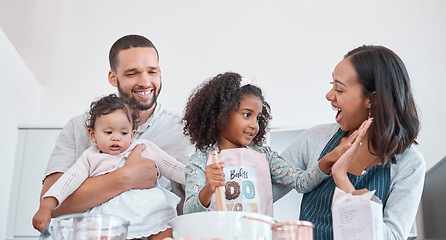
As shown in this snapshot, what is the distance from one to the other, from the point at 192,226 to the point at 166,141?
36.0 inches

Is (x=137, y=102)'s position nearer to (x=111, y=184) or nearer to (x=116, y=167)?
(x=116, y=167)

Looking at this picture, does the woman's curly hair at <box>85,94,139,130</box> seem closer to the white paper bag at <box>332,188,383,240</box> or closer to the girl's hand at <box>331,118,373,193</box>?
the girl's hand at <box>331,118,373,193</box>

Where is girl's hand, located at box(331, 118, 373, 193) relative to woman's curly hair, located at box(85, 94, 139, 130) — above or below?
below

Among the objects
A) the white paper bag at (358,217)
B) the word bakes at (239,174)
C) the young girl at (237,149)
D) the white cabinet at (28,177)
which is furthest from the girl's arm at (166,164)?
the white cabinet at (28,177)

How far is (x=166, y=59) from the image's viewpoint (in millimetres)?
3529

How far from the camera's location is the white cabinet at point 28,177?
9.39 feet

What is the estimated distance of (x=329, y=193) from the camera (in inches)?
56.8

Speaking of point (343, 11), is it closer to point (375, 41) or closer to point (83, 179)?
point (375, 41)

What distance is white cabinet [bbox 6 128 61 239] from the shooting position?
2.86 metres

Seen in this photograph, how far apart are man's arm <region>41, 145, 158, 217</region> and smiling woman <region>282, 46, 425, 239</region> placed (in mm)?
449

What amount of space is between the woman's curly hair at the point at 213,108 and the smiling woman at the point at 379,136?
0.87ft

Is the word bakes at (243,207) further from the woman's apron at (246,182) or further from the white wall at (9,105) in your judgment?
the white wall at (9,105)

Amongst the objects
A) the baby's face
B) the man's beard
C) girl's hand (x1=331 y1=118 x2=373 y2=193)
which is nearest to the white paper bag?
girl's hand (x1=331 y1=118 x2=373 y2=193)

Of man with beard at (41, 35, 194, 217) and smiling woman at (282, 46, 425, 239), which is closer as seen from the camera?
smiling woman at (282, 46, 425, 239)
